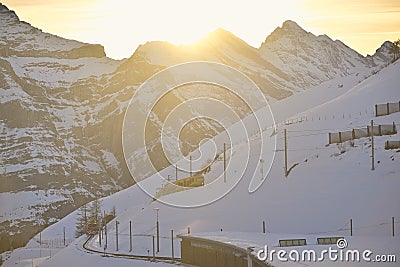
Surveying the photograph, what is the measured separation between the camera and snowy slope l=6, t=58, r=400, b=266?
64.6 metres

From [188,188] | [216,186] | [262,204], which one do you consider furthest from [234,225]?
[188,188]

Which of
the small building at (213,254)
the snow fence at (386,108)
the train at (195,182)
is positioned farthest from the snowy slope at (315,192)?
the small building at (213,254)

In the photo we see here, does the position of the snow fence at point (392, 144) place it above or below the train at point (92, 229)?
above

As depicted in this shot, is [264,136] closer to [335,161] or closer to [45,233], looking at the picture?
[335,161]

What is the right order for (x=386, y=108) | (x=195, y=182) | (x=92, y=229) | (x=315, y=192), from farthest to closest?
(x=92, y=229), (x=195, y=182), (x=386, y=108), (x=315, y=192)

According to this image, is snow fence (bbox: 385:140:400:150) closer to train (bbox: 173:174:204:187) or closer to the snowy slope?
the snowy slope

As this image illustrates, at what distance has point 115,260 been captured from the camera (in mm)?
72562

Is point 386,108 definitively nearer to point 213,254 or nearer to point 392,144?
point 392,144

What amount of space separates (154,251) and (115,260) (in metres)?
3.47

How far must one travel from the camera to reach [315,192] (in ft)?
237

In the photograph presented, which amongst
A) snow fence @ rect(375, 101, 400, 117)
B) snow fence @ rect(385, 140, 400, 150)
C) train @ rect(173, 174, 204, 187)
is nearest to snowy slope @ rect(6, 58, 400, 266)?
snow fence @ rect(385, 140, 400, 150)

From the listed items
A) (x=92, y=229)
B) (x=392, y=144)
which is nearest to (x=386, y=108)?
(x=392, y=144)

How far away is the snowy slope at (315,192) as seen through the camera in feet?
212

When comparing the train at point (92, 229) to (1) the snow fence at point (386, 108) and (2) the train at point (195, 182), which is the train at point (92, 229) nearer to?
(2) the train at point (195, 182)
